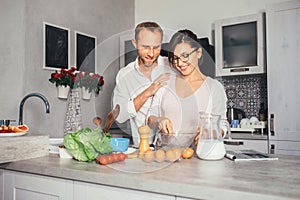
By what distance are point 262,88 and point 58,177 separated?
234 centimetres

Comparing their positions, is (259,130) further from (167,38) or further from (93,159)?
(93,159)

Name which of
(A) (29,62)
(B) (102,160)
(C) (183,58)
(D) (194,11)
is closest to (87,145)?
(B) (102,160)

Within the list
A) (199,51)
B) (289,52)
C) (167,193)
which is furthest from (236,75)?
(167,193)

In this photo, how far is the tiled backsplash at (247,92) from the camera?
2.90 metres

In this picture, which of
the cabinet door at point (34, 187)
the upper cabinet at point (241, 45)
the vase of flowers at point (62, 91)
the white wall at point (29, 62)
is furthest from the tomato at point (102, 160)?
the upper cabinet at point (241, 45)

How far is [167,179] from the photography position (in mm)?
871

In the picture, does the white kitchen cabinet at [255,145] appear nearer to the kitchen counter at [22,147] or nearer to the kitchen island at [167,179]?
the kitchen island at [167,179]

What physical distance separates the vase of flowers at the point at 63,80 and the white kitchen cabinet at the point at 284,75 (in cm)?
171

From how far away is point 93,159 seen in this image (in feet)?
3.90

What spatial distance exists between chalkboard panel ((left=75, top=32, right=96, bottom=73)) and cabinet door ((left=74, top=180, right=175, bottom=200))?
6.30 feet

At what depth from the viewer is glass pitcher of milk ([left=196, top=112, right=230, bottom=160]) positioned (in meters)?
1.18

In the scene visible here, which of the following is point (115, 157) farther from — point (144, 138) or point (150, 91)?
point (150, 91)

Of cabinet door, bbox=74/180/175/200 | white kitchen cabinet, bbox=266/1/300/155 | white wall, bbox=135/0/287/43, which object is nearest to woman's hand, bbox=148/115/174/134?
cabinet door, bbox=74/180/175/200

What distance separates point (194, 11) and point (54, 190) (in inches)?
106
